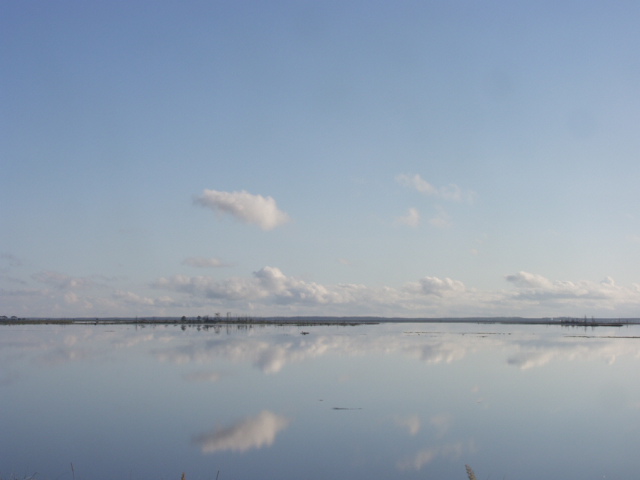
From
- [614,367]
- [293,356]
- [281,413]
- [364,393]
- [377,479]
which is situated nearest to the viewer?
[377,479]

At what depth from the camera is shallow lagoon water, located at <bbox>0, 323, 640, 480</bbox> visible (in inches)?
538

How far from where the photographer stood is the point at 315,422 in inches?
714

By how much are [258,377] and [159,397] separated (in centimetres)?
703

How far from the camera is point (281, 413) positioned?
64.2 feet

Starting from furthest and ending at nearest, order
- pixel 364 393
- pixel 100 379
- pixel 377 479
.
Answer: pixel 100 379, pixel 364 393, pixel 377 479

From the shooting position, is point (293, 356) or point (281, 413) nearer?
point (281, 413)

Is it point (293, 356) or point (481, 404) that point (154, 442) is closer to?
point (481, 404)

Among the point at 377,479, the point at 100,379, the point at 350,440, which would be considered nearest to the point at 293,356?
the point at 100,379

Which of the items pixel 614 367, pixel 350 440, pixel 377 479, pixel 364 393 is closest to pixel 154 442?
pixel 350 440

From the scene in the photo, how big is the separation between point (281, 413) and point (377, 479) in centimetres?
744

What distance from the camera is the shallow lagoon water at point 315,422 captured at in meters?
13.7

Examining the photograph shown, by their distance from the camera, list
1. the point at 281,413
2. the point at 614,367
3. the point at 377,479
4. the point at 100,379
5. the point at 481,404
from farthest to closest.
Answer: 1. the point at 614,367
2. the point at 100,379
3. the point at 481,404
4. the point at 281,413
5. the point at 377,479

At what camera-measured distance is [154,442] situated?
15.7 metres

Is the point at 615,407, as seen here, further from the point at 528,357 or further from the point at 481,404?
the point at 528,357
